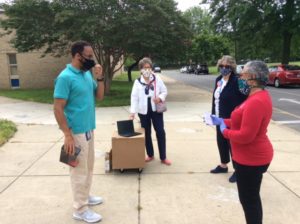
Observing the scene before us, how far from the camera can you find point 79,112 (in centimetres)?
371

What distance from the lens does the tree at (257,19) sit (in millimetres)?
26625

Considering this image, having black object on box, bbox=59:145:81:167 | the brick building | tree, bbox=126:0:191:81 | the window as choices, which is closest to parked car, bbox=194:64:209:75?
the brick building

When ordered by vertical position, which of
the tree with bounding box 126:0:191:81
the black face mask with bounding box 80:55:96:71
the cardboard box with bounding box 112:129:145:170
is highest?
the tree with bounding box 126:0:191:81

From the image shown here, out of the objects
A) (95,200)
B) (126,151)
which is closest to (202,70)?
(126,151)

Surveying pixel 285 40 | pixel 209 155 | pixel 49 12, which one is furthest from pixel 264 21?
pixel 209 155

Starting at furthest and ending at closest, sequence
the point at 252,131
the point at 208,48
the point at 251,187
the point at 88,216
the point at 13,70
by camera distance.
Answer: the point at 208,48 → the point at 13,70 → the point at 88,216 → the point at 251,187 → the point at 252,131

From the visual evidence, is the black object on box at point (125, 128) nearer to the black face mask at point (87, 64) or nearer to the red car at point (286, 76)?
the black face mask at point (87, 64)

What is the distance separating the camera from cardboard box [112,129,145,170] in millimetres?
5359

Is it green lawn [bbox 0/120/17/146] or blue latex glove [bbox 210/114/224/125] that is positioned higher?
blue latex glove [bbox 210/114/224/125]

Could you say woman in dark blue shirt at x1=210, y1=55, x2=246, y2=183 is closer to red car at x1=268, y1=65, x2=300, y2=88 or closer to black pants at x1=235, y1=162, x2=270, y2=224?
black pants at x1=235, y1=162, x2=270, y2=224

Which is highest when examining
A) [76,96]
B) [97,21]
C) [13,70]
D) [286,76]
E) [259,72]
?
[97,21]

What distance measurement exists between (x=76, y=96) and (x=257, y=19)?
26234mm

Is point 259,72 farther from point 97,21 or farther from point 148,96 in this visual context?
point 97,21

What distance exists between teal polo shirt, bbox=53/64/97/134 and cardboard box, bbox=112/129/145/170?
5.02 ft
